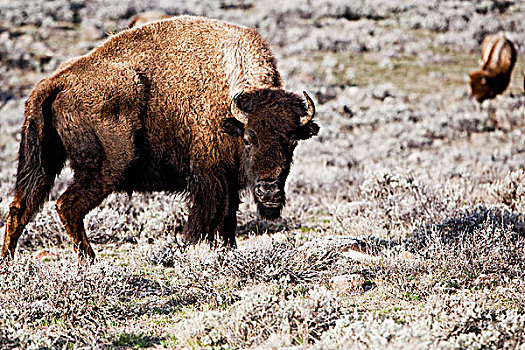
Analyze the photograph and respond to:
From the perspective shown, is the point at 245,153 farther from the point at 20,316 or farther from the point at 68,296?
the point at 20,316

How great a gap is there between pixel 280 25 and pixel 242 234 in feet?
57.4

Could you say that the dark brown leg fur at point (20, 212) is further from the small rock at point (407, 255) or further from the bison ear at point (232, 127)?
the small rock at point (407, 255)

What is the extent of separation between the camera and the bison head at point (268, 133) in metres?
4.75

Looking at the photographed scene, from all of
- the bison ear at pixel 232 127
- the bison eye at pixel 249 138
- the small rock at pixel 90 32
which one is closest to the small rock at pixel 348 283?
the bison eye at pixel 249 138

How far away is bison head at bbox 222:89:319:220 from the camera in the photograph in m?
4.75

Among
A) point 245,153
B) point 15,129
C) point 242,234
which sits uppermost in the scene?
point 245,153

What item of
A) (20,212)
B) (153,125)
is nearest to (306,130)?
(153,125)

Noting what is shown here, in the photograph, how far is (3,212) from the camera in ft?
24.8

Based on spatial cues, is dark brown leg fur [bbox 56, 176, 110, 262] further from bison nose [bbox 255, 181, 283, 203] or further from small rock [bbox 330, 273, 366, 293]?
small rock [bbox 330, 273, 366, 293]

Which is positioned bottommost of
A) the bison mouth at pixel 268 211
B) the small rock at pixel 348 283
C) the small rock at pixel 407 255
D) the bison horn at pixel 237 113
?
the small rock at pixel 407 255

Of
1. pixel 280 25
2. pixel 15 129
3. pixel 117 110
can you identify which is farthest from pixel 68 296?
pixel 280 25

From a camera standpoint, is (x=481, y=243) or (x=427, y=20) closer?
(x=481, y=243)

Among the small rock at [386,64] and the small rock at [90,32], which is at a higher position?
the small rock at [90,32]

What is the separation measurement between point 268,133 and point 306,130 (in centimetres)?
43
